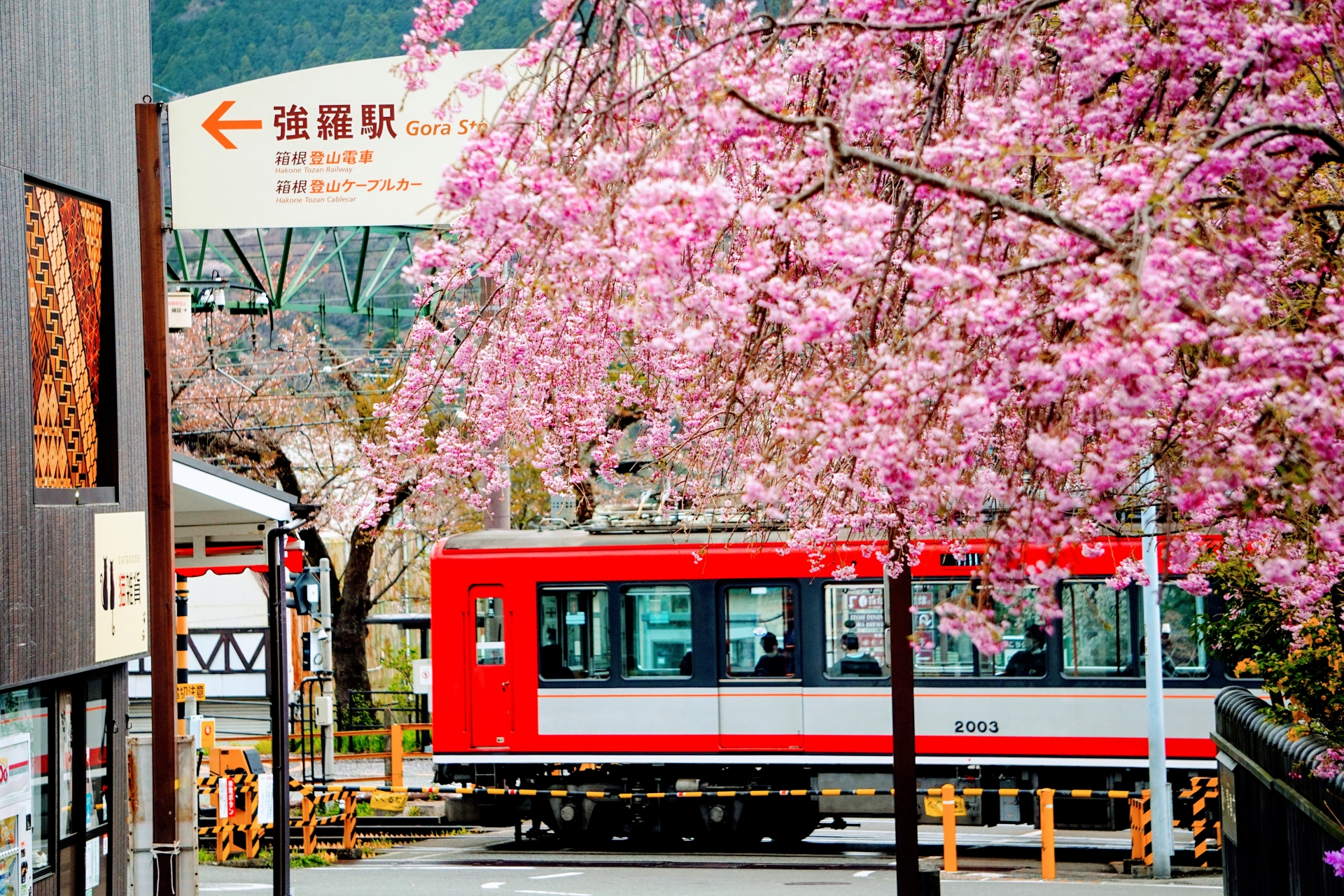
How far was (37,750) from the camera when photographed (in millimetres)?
9797

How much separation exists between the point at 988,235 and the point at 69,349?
7117 millimetres

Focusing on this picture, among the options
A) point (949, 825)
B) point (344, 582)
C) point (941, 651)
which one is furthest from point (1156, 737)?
point (344, 582)

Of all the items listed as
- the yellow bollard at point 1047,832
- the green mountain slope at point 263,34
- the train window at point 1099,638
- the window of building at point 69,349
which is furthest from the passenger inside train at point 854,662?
the green mountain slope at point 263,34

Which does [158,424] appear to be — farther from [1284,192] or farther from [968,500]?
[1284,192]

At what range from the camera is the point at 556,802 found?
59.2 feet

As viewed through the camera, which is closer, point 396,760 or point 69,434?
point 69,434

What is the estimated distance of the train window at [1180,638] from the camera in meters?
16.0

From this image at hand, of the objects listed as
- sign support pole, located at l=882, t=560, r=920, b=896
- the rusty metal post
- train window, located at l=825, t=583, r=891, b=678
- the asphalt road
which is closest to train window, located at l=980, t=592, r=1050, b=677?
train window, located at l=825, t=583, r=891, b=678

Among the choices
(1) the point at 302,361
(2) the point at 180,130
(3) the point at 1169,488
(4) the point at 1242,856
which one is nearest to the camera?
(3) the point at 1169,488

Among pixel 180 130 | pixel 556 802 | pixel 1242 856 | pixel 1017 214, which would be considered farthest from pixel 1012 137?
pixel 556 802

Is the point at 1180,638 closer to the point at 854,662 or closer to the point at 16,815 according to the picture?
the point at 854,662

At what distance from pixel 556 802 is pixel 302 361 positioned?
63.5ft

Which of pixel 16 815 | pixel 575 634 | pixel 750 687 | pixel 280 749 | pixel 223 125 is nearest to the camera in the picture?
pixel 16 815

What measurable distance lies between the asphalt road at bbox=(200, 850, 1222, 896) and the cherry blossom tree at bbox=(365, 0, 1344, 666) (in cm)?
832
